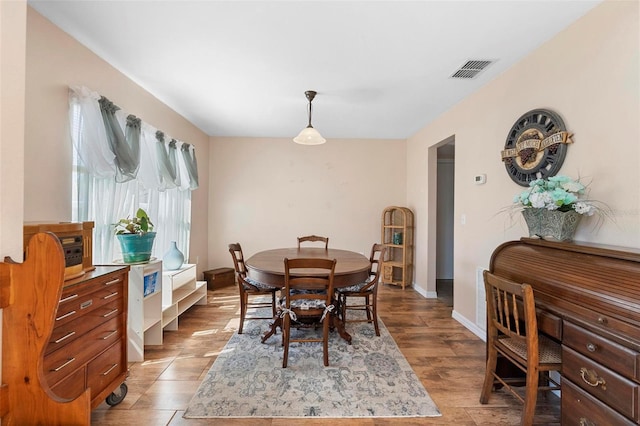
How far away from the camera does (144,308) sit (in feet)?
8.34

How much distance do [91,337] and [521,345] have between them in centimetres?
257

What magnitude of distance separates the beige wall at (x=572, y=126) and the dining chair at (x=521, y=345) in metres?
0.71

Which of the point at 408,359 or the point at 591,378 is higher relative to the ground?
the point at 591,378

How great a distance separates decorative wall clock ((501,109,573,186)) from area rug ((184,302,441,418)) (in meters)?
1.87

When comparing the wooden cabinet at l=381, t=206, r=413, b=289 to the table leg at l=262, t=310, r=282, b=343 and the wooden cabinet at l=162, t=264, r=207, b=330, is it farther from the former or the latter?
the wooden cabinet at l=162, t=264, r=207, b=330

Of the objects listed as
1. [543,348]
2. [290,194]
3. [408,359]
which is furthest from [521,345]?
[290,194]

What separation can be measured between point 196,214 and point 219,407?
3.29 m

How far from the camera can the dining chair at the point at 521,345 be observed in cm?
148

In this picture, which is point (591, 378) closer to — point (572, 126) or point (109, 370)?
point (572, 126)

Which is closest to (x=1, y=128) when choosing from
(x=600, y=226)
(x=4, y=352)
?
(x=4, y=352)

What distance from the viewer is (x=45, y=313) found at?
3.17 ft

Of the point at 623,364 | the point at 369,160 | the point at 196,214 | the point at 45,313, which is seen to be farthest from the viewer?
the point at 369,160

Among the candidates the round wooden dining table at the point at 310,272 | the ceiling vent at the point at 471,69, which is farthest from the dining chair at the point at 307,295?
the ceiling vent at the point at 471,69

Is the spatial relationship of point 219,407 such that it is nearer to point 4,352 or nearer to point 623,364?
point 4,352
